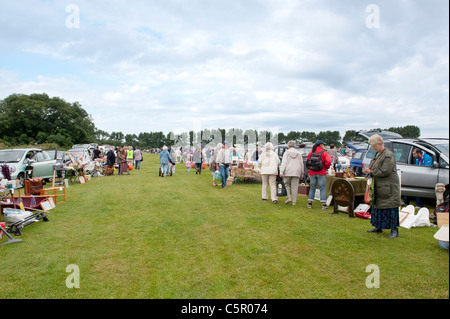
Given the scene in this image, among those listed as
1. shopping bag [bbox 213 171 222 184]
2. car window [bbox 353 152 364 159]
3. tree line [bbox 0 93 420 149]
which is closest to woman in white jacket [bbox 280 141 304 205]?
shopping bag [bbox 213 171 222 184]

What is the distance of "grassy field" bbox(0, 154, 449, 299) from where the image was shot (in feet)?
12.0

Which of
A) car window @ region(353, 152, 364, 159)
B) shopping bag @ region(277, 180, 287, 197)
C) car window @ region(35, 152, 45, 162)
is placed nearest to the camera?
shopping bag @ region(277, 180, 287, 197)

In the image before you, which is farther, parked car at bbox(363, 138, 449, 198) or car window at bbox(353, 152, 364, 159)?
car window at bbox(353, 152, 364, 159)

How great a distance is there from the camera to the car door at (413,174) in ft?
26.3

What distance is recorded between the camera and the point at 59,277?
4043mm

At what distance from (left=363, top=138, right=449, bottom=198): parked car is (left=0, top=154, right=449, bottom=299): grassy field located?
232cm

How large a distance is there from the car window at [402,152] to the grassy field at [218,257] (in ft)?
10.1

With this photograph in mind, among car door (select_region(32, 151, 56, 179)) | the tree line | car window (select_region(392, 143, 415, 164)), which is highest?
the tree line

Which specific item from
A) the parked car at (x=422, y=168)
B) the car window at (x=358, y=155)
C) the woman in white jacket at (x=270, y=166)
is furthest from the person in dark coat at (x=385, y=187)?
the car window at (x=358, y=155)

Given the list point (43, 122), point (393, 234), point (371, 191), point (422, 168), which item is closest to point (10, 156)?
point (371, 191)

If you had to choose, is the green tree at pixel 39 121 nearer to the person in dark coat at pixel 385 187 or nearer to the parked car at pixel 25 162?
the parked car at pixel 25 162

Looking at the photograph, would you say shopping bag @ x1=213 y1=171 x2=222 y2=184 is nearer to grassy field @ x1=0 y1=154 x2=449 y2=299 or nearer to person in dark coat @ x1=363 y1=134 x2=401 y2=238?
grassy field @ x1=0 y1=154 x2=449 y2=299

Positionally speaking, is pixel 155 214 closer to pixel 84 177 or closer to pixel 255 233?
pixel 255 233
